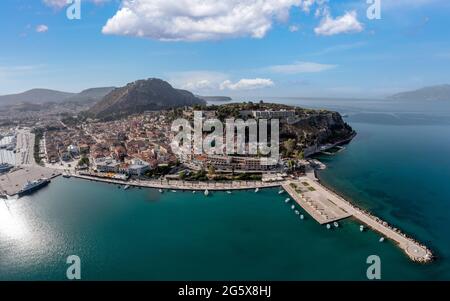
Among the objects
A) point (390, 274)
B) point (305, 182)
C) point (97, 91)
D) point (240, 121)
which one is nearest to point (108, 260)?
point (390, 274)

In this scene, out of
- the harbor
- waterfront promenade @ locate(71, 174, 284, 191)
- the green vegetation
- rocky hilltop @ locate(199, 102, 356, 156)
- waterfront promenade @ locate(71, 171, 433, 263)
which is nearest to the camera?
waterfront promenade @ locate(71, 171, 433, 263)

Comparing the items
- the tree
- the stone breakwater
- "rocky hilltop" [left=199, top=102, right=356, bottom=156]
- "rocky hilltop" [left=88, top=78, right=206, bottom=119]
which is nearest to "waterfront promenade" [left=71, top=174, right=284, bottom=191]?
the tree

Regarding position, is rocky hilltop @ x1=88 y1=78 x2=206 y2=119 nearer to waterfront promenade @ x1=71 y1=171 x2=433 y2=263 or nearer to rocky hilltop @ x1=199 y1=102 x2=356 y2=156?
rocky hilltop @ x1=199 y1=102 x2=356 y2=156

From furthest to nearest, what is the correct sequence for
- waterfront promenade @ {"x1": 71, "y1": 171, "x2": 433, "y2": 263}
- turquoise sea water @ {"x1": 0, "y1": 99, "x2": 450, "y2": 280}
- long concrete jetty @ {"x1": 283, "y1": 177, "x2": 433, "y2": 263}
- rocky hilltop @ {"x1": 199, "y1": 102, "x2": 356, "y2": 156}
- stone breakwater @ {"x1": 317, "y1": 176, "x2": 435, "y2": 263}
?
rocky hilltop @ {"x1": 199, "y1": 102, "x2": 356, "y2": 156} → waterfront promenade @ {"x1": 71, "y1": 171, "x2": 433, "y2": 263} → long concrete jetty @ {"x1": 283, "y1": 177, "x2": 433, "y2": 263} → stone breakwater @ {"x1": 317, "y1": 176, "x2": 435, "y2": 263} → turquoise sea water @ {"x1": 0, "y1": 99, "x2": 450, "y2": 280}

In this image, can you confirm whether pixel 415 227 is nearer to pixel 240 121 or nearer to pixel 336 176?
pixel 336 176

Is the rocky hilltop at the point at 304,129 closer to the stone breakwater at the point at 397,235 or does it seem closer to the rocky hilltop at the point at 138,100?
the stone breakwater at the point at 397,235
